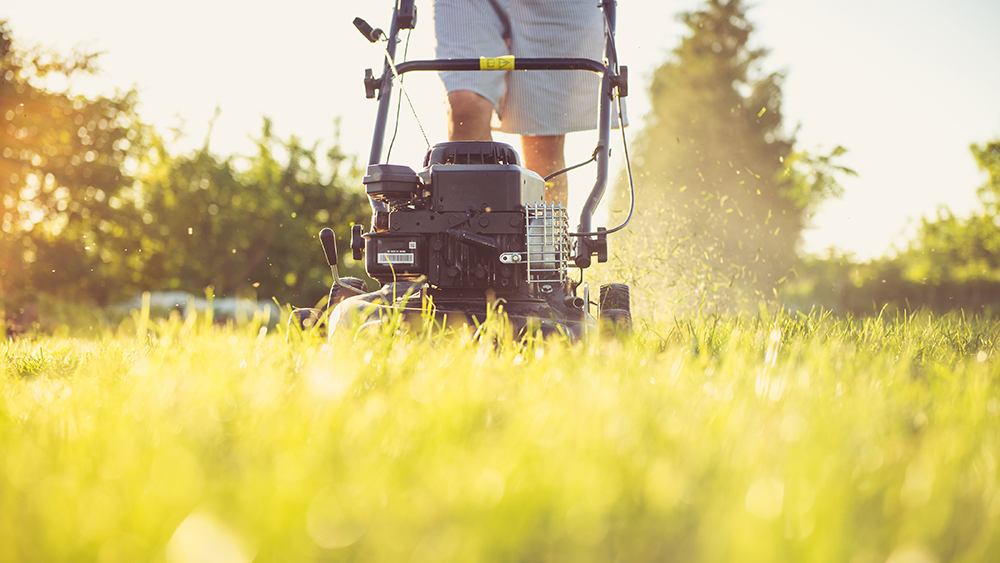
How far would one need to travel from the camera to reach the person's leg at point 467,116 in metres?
3.01

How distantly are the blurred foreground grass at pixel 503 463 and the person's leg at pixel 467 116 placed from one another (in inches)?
69.5

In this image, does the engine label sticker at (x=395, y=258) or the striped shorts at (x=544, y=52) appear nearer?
the engine label sticker at (x=395, y=258)

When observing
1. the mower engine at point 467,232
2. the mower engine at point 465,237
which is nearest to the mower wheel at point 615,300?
the mower engine at point 465,237

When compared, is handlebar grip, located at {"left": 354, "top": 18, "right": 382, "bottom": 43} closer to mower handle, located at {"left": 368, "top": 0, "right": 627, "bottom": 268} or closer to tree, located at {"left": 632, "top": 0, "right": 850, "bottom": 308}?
mower handle, located at {"left": 368, "top": 0, "right": 627, "bottom": 268}

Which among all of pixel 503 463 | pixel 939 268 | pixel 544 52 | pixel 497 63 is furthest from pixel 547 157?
pixel 939 268

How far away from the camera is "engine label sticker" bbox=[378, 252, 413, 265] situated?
2289 mm

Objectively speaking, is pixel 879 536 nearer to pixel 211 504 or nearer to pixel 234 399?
pixel 211 504

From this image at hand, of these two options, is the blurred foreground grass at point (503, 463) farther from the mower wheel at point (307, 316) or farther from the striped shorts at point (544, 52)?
the striped shorts at point (544, 52)

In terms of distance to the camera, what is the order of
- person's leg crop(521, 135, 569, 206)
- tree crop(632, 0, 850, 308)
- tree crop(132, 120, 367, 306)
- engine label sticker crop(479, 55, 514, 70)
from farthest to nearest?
1. tree crop(632, 0, 850, 308)
2. tree crop(132, 120, 367, 306)
3. person's leg crop(521, 135, 569, 206)
4. engine label sticker crop(479, 55, 514, 70)

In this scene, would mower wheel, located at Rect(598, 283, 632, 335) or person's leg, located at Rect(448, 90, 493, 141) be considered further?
person's leg, located at Rect(448, 90, 493, 141)

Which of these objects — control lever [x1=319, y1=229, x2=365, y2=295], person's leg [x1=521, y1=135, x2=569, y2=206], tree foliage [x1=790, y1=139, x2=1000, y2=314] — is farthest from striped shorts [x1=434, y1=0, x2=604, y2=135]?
tree foliage [x1=790, y1=139, x2=1000, y2=314]

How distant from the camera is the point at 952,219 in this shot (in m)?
18.6

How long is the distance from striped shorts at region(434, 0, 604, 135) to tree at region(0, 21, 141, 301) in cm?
1067

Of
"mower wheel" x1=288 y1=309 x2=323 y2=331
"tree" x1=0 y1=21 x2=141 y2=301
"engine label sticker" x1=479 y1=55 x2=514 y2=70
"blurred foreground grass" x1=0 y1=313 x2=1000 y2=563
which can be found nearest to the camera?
"blurred foreground grass" x1=0 y1=313 x2=1000 y2=563
